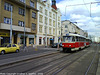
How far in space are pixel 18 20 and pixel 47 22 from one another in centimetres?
1435

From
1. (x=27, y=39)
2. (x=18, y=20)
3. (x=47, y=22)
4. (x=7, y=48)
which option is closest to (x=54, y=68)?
(x=7, y=48)

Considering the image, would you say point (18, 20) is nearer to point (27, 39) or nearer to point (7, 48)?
point (27, 39)

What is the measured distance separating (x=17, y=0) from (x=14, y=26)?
670 cm

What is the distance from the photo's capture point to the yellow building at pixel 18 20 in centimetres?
2344

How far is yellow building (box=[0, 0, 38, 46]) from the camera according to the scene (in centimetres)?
2344

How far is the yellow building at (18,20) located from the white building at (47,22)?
2.64 m

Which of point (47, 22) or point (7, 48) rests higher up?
point (47, 22)

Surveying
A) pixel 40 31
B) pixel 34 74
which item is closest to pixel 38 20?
pixel 40 31

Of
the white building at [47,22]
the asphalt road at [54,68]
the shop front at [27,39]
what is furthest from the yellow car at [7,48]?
the white building at [47,22]

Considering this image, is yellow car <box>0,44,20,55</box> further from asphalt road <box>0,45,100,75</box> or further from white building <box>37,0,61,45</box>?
white building <box>37,0,61,45</box>

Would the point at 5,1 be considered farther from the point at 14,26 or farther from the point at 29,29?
the point at 29,29

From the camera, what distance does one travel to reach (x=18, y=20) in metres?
27.6

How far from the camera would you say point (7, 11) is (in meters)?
24.5

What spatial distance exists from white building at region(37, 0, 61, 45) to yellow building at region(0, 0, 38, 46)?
2636 millimetres
